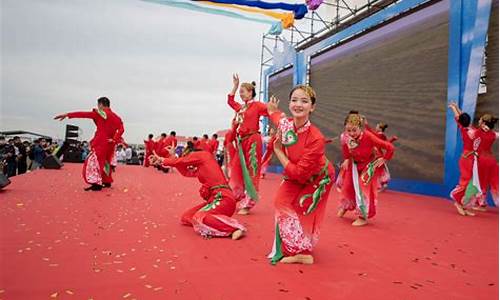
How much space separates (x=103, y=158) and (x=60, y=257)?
3645 millimetres

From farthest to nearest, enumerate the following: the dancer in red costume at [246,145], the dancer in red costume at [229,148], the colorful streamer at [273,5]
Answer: the colorful streamer at [273,5]
the dancer in red costume at [229,148]
the dancer in red costume at [246,145]

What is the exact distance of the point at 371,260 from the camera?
259 centimetres

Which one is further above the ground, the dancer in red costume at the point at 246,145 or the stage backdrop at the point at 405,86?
the stage backdrop at the point at 405,86

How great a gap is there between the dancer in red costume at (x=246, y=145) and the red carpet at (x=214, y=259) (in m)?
0.44

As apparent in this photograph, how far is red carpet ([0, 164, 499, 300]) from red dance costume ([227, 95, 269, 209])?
467 mm

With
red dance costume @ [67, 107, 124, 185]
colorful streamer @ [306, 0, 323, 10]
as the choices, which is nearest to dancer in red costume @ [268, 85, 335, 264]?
red dance costume @ [67, 107, 124, 185]

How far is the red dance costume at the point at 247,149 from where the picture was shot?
4.36m

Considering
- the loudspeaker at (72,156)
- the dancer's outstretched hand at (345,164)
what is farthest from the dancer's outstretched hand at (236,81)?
the loudspeaker at (72,156)

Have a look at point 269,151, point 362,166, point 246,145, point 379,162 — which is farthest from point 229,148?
point 379,162

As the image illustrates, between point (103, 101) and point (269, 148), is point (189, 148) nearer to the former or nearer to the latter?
point (269, 148)

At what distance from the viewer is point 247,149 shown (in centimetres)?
444

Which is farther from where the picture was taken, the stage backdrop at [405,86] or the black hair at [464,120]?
the stage backdrop at [405,86]

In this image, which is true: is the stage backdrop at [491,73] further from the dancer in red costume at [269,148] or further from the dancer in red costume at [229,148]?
the dancer in red costume at [229,148]

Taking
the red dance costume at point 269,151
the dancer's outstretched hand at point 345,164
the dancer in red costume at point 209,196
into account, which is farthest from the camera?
the dancer's outstretched hand at point 345,164
